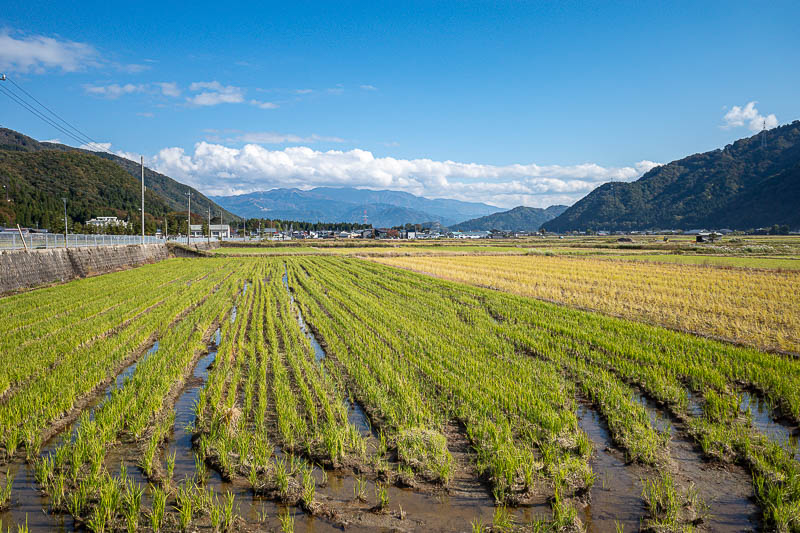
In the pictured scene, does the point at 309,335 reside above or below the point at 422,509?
above

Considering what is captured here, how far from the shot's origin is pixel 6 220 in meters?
73.1

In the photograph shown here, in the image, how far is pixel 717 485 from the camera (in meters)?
4.61

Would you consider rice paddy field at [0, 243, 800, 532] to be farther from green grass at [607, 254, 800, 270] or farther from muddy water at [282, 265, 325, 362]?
green grass at [607, 254, 800, 270]

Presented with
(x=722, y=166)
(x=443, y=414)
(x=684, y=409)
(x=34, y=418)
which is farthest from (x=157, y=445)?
(x=722, y=166)

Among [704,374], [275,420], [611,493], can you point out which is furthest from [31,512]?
[704,374]

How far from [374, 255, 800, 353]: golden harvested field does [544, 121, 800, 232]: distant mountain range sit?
123507 mm

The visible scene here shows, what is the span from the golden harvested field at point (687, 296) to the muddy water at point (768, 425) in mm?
3674

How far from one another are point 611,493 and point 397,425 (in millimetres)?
2482

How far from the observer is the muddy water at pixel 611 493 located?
4043 mm

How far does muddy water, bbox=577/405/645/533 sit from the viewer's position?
4.04m

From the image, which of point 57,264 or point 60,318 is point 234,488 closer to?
point 60,318

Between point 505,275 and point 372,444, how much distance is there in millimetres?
23416

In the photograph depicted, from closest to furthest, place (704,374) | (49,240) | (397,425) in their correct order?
1. (397,425)
2. (704,374)
3. (49,240)

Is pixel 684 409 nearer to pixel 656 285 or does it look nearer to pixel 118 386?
pixel 118 386
